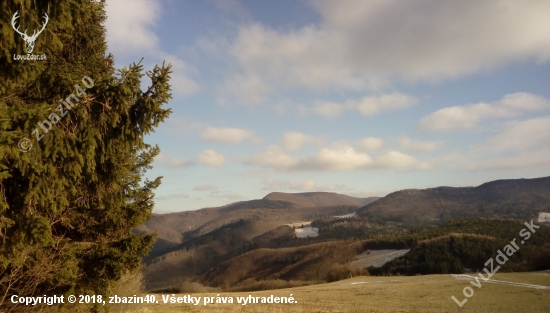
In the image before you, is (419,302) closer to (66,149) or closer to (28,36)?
(66,149)

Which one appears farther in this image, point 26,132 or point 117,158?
point 117,158

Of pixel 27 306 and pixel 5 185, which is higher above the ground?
pixel 5 185

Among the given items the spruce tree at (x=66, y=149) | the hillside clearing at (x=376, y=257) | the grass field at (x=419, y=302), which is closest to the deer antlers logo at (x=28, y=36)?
the spruce tree at (x=66, y=149)

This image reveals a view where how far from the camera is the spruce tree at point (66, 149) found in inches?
249

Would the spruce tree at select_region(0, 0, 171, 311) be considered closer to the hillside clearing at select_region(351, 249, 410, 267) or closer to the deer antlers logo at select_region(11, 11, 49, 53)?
the deer antlers logo at select_region(11, 11, 49, 53)

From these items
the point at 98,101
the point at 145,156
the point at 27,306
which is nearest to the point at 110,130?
the point at 98,101

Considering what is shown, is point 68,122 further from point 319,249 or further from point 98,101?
point 319,249

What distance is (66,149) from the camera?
275 inches

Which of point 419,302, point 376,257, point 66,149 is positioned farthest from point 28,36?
point 376,257

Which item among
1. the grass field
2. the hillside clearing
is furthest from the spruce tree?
the hillside clearing

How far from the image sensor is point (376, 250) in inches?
6511

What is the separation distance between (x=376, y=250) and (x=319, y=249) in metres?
39.4

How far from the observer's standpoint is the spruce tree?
6312 millimetres

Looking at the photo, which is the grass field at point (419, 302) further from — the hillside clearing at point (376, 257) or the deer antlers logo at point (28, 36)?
the hillside clearing at point (376, 257)
